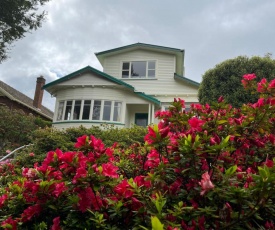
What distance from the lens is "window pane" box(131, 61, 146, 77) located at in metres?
20.8

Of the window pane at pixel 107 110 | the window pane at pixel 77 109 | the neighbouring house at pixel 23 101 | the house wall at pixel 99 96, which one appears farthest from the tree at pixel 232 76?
the neighbouring house at pixel 23 101

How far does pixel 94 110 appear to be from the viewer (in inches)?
709

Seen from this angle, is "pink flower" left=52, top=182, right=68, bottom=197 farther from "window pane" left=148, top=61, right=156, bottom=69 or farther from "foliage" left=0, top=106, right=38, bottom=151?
"window pane" left=148, top=61, right=156, bottom=69

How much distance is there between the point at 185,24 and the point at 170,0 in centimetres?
415

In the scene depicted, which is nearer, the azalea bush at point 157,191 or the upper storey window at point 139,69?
the azalea bush at point 157,191

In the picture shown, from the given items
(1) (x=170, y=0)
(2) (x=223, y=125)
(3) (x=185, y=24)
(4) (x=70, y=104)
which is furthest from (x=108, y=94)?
(2) (x=223, y=125)

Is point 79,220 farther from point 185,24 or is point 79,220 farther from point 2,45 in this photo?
point 2,45

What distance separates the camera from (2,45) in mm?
18047

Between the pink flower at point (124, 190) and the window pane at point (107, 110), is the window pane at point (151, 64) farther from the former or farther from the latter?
the pink flower at point (124, 190)

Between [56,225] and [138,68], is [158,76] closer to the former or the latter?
[138,68]

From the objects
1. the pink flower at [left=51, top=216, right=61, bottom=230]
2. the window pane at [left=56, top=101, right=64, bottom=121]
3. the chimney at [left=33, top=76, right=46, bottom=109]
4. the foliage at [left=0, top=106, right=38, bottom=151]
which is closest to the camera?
the pink flower at [left=51, top=216, right=61, bottom=230]

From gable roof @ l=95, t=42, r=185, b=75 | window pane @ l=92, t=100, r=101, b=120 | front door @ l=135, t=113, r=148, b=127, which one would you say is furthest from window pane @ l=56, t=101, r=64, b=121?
front door @ l=135, t=113, r=148, b=127

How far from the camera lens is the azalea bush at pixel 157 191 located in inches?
69.4

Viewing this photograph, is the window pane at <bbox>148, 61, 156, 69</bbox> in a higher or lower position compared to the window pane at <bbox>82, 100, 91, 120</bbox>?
higher
